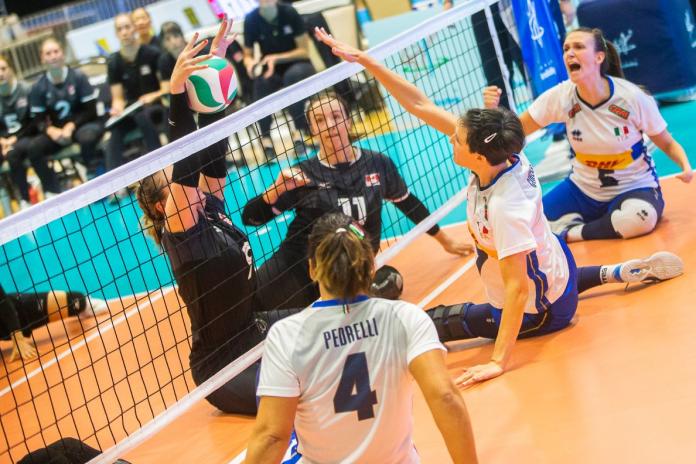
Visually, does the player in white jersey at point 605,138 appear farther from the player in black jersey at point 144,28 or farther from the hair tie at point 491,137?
the player in black jersey at point 144,28

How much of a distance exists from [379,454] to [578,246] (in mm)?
3112

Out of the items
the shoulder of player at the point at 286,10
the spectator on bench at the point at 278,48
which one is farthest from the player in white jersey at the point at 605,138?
the shoulder of player at the point at 286,10

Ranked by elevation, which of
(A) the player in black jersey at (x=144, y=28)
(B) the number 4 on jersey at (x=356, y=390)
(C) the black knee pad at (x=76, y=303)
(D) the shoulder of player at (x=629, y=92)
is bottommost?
(C) the black knee pad at (x=76, y=303)

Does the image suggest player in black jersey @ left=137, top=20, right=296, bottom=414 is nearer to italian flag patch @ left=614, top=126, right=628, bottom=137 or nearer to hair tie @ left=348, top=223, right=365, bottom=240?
hair tie @ left=348, top=223, right=365, bottom=240

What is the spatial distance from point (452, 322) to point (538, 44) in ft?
9.42

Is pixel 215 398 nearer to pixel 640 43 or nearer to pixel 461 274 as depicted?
pixel 461 274

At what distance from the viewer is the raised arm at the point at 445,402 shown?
101 inches

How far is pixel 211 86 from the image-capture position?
13.2 ft

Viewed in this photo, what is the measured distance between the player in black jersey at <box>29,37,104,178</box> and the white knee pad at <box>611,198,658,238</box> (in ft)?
24.3

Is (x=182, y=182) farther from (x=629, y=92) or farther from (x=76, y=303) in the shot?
(x=629, y=92)

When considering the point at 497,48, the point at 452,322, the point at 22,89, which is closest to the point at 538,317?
the point at 452,322

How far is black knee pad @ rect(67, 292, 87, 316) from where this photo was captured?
6.03m

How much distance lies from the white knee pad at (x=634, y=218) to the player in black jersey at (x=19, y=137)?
7.63 meters

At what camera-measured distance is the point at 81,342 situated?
6.23 meters
